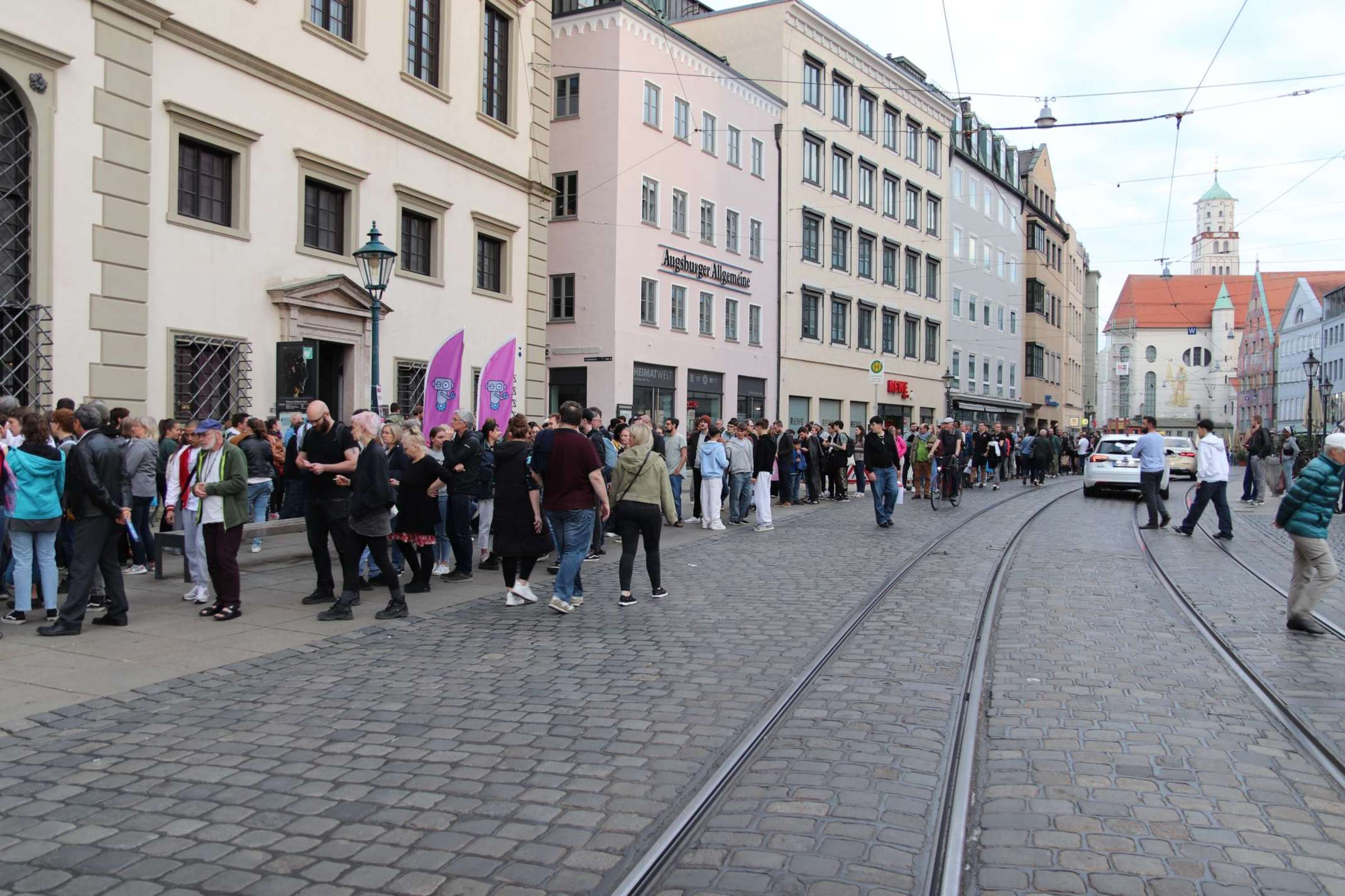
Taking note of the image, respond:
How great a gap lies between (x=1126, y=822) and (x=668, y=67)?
31146 mm

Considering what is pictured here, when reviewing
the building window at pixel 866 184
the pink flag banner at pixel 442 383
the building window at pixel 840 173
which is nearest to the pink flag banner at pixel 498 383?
the pink flag banner at pixel 442 383

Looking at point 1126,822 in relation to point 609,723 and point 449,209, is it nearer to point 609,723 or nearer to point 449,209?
point 609,723

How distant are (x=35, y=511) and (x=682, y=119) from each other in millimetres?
27838

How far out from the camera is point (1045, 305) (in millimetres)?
70438

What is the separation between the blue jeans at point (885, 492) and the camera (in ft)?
57.2

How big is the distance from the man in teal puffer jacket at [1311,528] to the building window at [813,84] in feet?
112

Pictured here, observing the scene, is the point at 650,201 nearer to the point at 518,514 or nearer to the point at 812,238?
the point at 812,238

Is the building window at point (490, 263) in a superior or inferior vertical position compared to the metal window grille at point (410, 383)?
superior

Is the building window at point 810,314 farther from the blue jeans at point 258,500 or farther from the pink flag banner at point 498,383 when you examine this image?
the blue jeans at point 258,500

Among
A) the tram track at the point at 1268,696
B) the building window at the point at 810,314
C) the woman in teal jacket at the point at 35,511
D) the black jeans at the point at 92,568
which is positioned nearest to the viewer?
the tram track at the point at 1268,696

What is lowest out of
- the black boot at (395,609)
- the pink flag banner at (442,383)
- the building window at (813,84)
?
the black boot at (395,609)

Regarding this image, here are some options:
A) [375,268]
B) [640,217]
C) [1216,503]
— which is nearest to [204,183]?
[375,268]

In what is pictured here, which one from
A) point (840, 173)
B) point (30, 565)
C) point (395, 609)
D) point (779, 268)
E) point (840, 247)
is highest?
point (840, 173)

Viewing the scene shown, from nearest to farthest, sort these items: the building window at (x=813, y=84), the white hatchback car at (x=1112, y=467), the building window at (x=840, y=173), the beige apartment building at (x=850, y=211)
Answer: the white hatchback car at (x=1112, y=467), the beige apartment building at (x=850, y=211), the building window at (x=813, y=84), the building window at (x=840, y=173)
